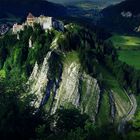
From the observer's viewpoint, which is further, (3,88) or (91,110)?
(91,110)

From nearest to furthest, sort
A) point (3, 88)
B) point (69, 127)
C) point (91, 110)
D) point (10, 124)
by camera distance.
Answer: point (10, 124) < point (69, 127) < point (3, 88) < point (91, 110)

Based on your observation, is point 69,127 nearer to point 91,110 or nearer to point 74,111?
point 74,111

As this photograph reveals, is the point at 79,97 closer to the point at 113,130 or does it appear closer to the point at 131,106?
the point at 131,106

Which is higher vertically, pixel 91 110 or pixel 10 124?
pixel 10 124

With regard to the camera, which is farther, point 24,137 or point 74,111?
point 74,111

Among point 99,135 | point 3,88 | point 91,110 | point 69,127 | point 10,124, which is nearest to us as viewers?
point 99,135

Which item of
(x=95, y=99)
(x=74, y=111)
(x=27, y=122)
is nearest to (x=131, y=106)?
(x=95, y=99)

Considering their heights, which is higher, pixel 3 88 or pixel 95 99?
pixel 3 88

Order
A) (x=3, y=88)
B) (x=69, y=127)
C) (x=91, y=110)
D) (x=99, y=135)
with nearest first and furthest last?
(x=99, y=135) → (x=69, y=127) → (x=3, y=88) → (x=91, y=110)

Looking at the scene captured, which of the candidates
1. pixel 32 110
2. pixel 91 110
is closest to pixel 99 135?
pixel 32 110
